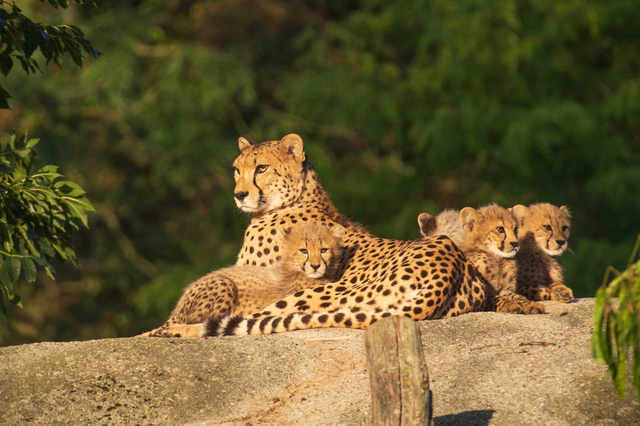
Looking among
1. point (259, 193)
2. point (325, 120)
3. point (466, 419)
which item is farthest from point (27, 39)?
point (325, 120)

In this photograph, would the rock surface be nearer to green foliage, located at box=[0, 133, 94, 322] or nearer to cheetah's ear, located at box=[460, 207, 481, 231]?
green foliage, located at box=[0, 133, 94, 322]

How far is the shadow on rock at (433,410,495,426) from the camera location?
15.0 feet

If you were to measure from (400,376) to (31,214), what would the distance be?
9.82ft

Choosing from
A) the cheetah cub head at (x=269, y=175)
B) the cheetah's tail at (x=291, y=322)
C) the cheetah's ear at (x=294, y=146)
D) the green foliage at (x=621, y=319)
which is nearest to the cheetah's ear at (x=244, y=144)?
the cheetah cub head at (x=269, y=175)

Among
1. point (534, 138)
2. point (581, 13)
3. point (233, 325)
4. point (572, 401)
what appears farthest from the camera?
point (581, 13)

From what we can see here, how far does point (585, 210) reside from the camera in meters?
15.2

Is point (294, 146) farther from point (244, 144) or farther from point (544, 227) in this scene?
point (544, 227)

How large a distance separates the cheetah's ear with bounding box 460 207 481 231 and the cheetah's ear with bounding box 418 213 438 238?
63 centimetres

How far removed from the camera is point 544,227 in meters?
7.13

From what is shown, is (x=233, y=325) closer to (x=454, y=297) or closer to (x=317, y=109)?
(x=454, y=297)

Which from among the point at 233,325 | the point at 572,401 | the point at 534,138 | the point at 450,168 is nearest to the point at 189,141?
the point at 450,168

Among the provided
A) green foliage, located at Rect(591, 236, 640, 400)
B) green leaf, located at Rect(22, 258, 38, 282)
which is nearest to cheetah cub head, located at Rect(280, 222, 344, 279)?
green leaf, located at Rect(22, 258, 38, 282)

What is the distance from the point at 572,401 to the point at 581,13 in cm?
1175

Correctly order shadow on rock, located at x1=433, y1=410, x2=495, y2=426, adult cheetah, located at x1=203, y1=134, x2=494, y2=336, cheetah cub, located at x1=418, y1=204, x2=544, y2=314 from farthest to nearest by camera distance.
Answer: cheetah cub, located at x1=418, y1=204, x2=544, y2=314 < adult cheetah, located at x1=203, y1=134, x2=494, y2=336 < shadow on rock, located at x1=433, y1=410, x2=495, y2=426
